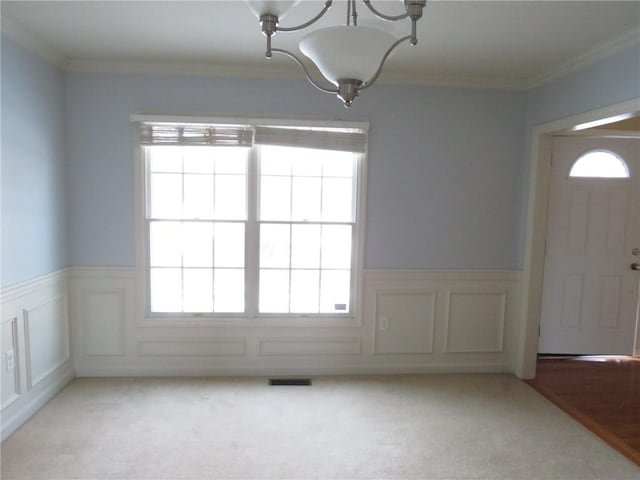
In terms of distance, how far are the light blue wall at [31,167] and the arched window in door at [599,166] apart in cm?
428

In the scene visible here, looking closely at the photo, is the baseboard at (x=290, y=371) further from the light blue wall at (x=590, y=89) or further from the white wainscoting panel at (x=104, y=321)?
the light blue wall at (x=590, y=89)

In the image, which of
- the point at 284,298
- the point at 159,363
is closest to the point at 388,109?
the point at 284,298

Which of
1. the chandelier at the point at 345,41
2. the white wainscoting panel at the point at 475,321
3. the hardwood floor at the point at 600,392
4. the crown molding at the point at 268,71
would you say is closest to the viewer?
the chandelier at the point at 345,41

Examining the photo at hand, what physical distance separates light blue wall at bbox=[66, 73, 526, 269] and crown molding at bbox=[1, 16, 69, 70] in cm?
18

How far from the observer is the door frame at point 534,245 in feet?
11.5

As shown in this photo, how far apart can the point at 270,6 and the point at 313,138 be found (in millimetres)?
2154

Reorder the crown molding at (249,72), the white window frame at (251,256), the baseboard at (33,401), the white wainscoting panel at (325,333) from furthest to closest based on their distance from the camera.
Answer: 1. the white wainscoting panel at (325,333)
2. the white window frame at (251,256)
3. the crown molding at (249,72)
4. the baseboard at (33,401)

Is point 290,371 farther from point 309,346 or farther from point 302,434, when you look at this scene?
point 302,434

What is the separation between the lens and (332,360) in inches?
145

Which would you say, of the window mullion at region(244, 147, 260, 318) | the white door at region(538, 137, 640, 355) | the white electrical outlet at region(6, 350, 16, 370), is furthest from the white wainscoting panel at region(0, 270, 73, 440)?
the white door at region(538, 137, 640, 355)

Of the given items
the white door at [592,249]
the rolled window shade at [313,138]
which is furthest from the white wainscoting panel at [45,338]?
the white door at [592,249]

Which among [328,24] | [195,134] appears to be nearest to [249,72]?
[195,134]

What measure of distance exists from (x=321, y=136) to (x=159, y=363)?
2.29 meters

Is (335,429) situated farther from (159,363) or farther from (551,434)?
(159,363)
